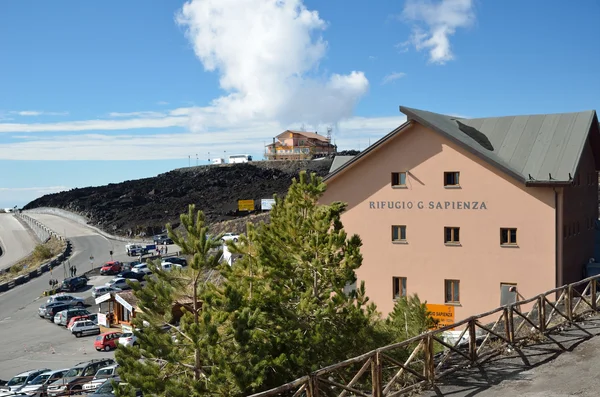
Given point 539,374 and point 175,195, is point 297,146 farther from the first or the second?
point 539,374

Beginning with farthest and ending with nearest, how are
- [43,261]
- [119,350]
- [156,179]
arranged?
[156,179] → [43,261] → [119,350]

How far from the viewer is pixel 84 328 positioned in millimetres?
43750

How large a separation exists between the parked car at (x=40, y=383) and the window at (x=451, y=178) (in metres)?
20.3

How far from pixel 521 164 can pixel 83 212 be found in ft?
392

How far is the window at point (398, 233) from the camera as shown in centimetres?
2969

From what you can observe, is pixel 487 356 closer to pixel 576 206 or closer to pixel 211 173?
pixel 576 206

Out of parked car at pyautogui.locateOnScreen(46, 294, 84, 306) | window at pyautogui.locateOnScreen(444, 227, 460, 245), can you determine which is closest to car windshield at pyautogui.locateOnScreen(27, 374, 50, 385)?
window at pyautogui.locateOnScreen(444, 227, 460, 245)

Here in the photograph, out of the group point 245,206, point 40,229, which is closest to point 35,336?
point 245,206

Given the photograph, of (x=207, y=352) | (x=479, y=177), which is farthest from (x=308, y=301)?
(x=479, y=177)

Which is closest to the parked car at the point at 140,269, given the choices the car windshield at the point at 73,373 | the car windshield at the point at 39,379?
the car windshield at the point at 39,379

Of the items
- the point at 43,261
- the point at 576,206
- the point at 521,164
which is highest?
the point at 521,164

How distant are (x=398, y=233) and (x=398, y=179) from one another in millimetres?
2662

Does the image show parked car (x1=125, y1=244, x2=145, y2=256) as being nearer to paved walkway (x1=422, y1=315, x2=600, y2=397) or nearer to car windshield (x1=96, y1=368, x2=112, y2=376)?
car windshield (x1=96, y1=368, x2=112, y2=376)

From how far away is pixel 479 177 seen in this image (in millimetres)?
27688
